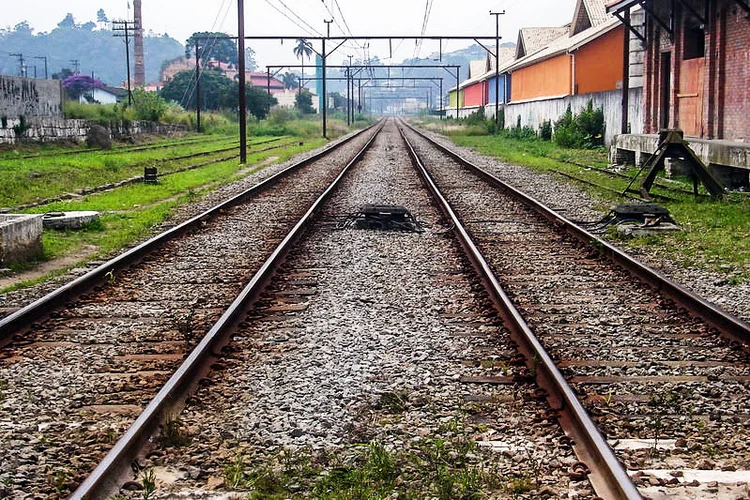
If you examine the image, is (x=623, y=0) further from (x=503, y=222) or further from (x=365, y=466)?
(x=365, y=466)

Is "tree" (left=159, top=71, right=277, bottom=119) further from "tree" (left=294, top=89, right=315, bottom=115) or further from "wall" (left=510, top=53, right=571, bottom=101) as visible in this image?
"wall" (left=510, top=53, right=571, bottom=101)

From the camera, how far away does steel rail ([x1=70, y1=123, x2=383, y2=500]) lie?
13.6 feet

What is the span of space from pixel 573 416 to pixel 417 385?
1.16 meters

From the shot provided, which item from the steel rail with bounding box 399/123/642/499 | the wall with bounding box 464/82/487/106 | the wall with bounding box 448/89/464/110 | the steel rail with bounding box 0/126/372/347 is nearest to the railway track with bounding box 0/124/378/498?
the steel rail with bounding box 0/126/372/347

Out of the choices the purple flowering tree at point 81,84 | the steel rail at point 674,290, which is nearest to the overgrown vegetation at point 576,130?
the steel rail at point 674,290

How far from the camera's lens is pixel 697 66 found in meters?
21.4

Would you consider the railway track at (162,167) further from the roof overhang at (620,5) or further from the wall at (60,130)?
the roof overhang at (620,5)

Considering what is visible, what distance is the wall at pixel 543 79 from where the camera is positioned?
46.8m

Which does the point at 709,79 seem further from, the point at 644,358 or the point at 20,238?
the point at 644,358

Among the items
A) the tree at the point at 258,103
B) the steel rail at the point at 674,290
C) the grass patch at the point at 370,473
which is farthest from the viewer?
the tree at the point at 258,103

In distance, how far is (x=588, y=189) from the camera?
18.9 meters

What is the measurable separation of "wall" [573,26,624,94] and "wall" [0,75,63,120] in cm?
2430

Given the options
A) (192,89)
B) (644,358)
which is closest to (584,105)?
(644,358)

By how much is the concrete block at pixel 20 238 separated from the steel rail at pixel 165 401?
3193mm
